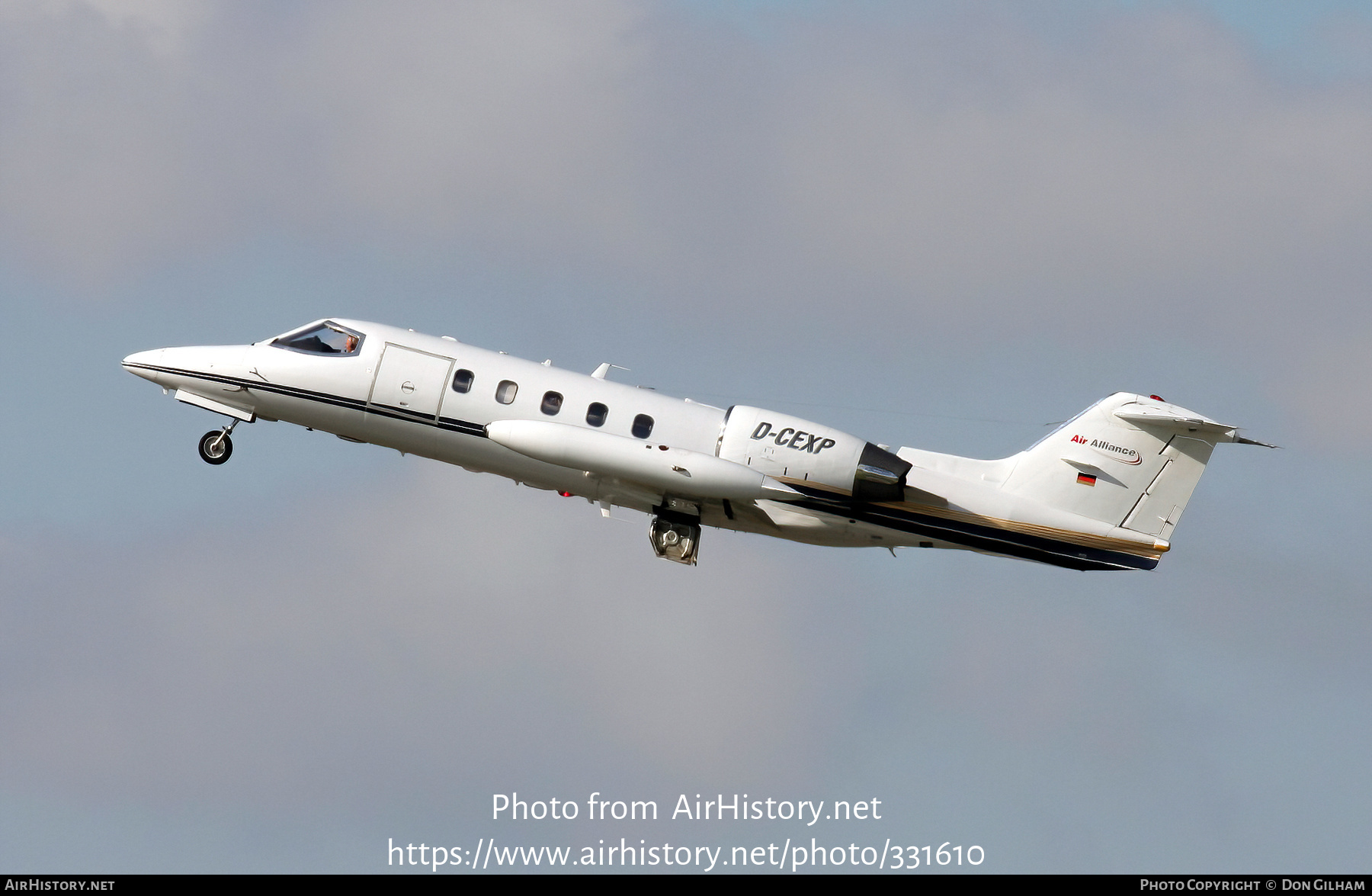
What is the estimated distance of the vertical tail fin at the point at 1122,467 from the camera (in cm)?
3478

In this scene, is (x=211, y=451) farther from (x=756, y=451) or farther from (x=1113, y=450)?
(x=1113, y=450)

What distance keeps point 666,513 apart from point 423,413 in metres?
4.99

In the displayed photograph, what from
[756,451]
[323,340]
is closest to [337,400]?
[323,340]

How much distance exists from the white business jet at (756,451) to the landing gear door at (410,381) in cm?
3

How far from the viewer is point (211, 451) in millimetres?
36906

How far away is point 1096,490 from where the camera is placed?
35031 millimetres

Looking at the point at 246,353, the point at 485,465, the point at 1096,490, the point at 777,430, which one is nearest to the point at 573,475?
the point at 485,465

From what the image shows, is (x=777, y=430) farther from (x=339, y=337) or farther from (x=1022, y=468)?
(x=339, y=337)

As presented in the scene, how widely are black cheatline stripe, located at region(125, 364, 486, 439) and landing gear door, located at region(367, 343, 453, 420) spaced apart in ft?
0.24

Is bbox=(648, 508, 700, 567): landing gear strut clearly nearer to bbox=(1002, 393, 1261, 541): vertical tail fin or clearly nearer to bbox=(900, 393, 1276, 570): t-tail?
bbox=(900, 393, 1276, 570): t-tail

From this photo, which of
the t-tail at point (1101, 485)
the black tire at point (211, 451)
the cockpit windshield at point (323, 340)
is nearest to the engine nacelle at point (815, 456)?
the t-tail at point (1101, 485)

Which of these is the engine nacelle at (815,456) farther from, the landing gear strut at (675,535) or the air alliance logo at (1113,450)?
the air alliance logo at (1113,450)

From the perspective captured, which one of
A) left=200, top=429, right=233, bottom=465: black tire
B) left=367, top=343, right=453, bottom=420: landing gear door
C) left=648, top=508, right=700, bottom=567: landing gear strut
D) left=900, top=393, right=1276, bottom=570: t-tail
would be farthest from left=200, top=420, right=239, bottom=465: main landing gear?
left=900, top=393, right=1276, bottom=570: t-tail

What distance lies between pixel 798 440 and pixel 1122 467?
255 inches
